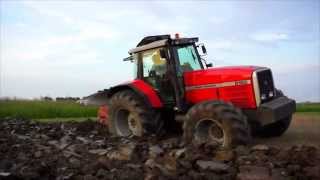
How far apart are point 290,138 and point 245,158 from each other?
433 cm

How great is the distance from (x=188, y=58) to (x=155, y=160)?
4.24m

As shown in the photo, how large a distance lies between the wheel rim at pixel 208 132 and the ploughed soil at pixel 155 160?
0.49m

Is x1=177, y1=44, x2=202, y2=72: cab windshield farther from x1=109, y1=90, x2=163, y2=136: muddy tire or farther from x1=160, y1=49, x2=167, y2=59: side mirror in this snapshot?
x1=109, y1=90, x2=163, y2=136: muddy tire

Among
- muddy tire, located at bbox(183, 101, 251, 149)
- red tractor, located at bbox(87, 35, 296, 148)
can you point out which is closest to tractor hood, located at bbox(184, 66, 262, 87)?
red tractor, located at bbox(87, 35, 296, 148)

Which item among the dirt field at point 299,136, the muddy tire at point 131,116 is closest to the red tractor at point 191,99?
the muddy tire at point 131,116

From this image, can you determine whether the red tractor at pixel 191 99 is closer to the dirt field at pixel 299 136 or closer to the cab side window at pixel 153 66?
the cab side window at pixel 153 66

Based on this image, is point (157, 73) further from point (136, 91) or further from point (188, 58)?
point (188, 58)

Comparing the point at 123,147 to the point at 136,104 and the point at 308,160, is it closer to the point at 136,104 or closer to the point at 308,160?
the point at 136,104

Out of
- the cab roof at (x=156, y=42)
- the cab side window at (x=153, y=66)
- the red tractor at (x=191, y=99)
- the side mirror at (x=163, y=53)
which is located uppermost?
the cab roof at (x=156, y=42)

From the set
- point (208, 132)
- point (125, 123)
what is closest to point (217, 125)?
point (208, 132)

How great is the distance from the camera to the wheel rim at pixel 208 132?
12008 millimetres

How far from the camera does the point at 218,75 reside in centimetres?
1291

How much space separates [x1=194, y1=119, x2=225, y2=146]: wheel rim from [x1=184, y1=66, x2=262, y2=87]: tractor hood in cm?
121

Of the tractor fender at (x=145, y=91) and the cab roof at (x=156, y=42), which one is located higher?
the cab roof at (x=156, y=42)
